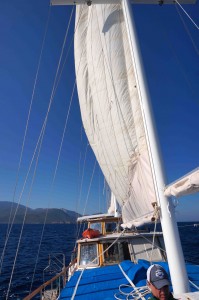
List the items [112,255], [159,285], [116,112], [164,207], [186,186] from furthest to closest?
1. [112,255]
2. [116,112]
3. [164,207]
4. [186,186]
5. [159,285]

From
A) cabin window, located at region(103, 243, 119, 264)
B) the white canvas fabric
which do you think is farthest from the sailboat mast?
cabin window, located at region(103, 243, 119, 264)

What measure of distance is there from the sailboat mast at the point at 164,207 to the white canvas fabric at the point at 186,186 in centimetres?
30

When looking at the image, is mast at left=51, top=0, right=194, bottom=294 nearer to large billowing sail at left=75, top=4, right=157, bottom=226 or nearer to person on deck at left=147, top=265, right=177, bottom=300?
large billowing sail at left=75, top=4, right=157, bottom=226

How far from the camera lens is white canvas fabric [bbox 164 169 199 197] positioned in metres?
2.85

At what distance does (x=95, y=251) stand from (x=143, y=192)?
20.2ft

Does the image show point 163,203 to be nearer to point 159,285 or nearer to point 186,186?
point 186,186

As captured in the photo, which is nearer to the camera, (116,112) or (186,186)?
(186,186)

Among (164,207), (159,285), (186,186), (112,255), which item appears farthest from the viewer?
(112,255)

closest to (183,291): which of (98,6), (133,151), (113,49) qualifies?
(133,151)

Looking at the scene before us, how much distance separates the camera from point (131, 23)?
4.84 m

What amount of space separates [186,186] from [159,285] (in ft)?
4.20

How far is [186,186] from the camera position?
3.04 meters

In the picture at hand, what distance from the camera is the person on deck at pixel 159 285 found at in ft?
8.25

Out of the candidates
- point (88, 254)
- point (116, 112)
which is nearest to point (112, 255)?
point (88, 254)
